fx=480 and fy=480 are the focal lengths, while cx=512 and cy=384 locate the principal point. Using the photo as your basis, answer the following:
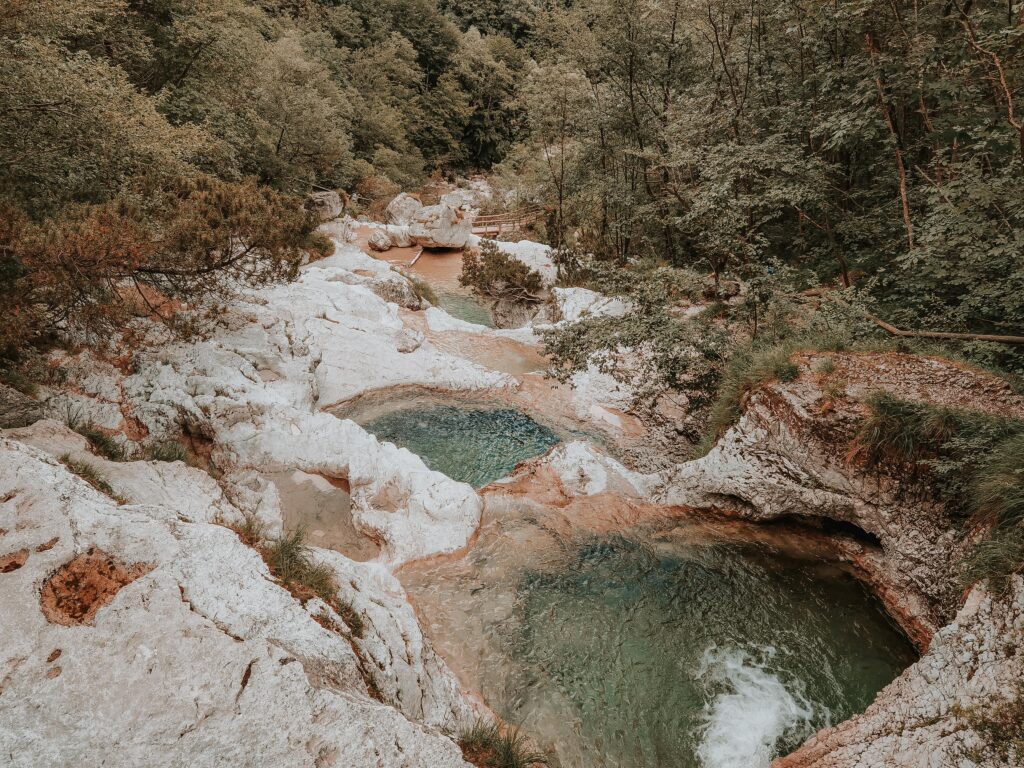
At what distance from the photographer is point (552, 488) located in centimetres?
843

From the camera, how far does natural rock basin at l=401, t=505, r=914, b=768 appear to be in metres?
5.00

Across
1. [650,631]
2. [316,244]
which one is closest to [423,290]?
[316,244]

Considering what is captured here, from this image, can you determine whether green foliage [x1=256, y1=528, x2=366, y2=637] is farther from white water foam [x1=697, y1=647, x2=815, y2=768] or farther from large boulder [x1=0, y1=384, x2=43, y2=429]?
white water foam [x1=697, y1=647, x2=815, y2=768]

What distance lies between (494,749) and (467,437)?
700 cm

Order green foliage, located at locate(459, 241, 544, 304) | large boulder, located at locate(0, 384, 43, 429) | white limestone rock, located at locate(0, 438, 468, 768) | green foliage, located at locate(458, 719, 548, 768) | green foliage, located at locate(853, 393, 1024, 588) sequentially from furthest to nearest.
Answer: green foliage, located at locate(459, 241, 544, 304)
large boulder, located at locate(0, 384, 43, 429)
green foliage, located at locate(853, 393, 1024, 588)
green foliage, located at locate(458, 719, 548, 768)
white limestone rock, located at locate(0, 438, 468, 768)

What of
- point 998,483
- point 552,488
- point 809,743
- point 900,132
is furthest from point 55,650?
point 900,132

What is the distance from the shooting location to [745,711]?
515 centimetres

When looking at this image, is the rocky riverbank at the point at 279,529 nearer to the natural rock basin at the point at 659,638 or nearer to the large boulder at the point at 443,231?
the natural rock basin at the point at 659,638

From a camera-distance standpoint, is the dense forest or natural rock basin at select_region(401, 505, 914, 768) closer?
natural rock basin at select_region(401, 505, 914, 768)

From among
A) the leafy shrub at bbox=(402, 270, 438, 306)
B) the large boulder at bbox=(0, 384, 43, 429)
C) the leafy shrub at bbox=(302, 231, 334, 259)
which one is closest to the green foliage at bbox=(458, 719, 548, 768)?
the large boulder at bbox=(0, 384, 43, 429)

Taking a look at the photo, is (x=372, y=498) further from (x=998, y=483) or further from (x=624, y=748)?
(x=998, y=483)

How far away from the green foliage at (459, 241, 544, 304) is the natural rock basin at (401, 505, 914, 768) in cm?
1164

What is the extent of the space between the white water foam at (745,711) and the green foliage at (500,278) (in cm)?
1404

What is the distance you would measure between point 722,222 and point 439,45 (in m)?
46.9
